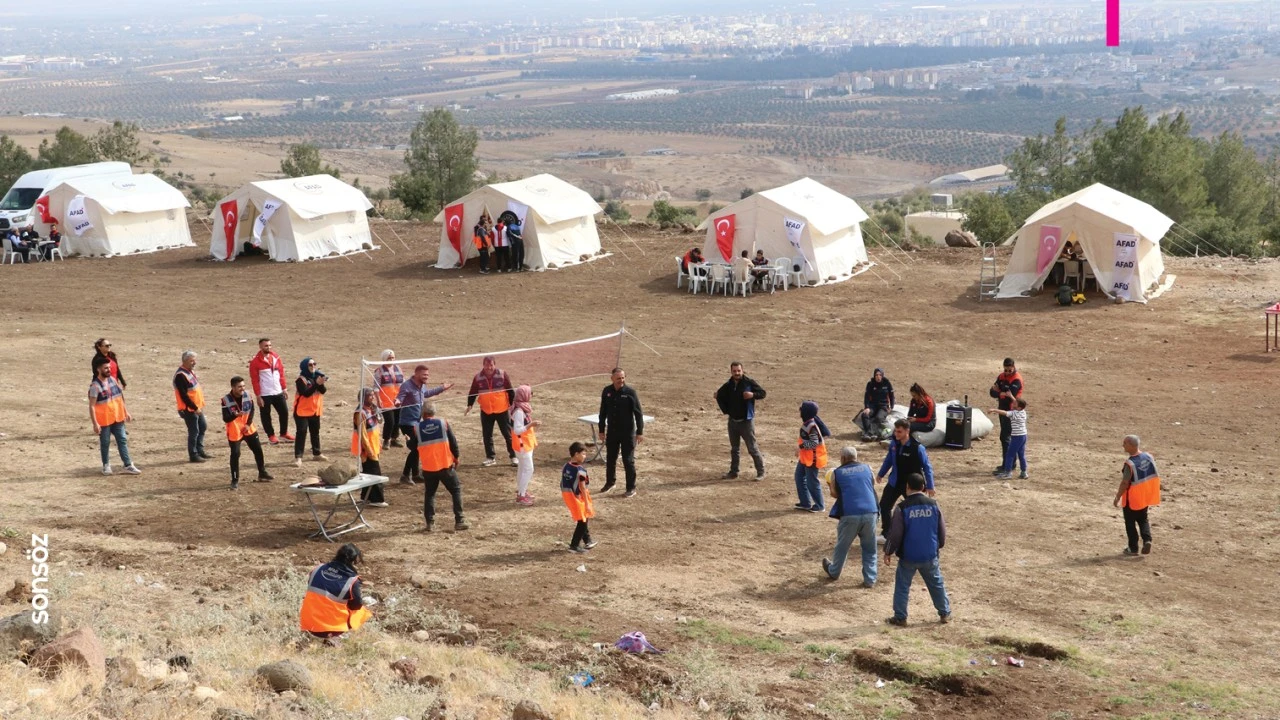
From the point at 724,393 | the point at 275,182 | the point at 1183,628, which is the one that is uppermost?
the point at 275,182

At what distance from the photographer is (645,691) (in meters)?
9.73

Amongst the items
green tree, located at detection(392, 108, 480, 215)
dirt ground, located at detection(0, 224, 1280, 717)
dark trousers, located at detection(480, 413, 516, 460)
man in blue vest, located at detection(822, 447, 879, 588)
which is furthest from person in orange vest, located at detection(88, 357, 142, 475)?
green tree, located at detection(392, 108, 480, 215)

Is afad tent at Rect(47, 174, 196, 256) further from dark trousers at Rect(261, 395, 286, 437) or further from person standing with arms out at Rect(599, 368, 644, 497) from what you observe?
person standing with arms out at Rect(599, 368, 644, 497)

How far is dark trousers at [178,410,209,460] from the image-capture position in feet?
51.3

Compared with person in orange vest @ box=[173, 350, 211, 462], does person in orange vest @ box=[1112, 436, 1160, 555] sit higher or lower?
lower

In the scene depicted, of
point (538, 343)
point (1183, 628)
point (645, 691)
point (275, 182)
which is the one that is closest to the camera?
point (645, 691)

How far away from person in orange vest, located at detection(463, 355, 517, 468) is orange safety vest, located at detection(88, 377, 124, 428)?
383 cm

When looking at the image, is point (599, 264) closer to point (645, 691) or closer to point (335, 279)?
point (335, 279)

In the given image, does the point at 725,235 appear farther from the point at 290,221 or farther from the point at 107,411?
the point at 107,411

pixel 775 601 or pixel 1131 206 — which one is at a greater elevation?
pixel 1131 206

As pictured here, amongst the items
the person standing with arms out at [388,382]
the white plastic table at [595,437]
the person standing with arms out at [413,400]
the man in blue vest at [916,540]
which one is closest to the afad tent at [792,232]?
the white plastic table at [595,437]

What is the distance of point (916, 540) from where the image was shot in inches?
428

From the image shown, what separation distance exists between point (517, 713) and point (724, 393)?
6.90 metres

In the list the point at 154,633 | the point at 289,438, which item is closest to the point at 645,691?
the point at 154,633
